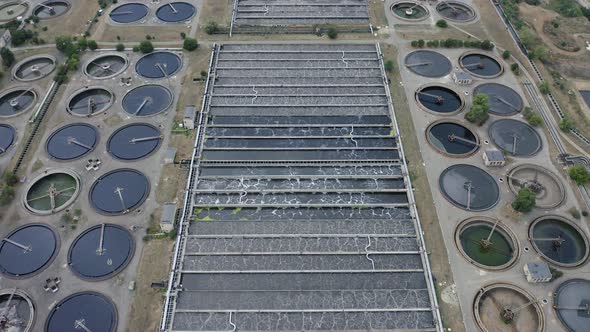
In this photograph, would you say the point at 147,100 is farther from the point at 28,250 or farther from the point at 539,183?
the point at 539,183

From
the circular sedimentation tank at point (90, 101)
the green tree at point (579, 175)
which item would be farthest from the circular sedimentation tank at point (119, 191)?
the green tree at point (579, 175)

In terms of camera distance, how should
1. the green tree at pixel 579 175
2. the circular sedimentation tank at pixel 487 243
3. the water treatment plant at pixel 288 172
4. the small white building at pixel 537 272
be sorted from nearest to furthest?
the water treatment plant at pixel 288 172, the small white building at pixel 537 272, the circular sedimentation tank at pixel 487 243, the green tree at pixel 579 175

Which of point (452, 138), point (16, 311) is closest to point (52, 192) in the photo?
point (16, 311)

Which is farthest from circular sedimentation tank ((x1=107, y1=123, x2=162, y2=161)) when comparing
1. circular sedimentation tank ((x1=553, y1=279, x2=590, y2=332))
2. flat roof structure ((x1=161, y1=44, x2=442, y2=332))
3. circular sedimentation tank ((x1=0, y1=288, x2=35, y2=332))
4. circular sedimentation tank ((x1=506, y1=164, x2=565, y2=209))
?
circular sedimentation tank ((x1=553, y1=279, x2=590, y2=332))

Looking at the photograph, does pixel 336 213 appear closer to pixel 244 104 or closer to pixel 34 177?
pixel 244 104

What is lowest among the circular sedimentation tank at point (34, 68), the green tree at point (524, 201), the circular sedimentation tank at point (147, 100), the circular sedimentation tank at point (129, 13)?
the green tree at point (524, 201)

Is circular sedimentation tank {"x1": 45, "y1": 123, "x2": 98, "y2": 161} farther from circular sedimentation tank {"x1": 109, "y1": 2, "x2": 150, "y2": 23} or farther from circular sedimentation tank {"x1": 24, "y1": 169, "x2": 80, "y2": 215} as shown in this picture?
circular sedimentation tank {"x1": 109, "y1": 2, "x2": 150, "y2": 23}

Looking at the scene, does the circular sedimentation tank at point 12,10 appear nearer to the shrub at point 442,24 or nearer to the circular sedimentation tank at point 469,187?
the shrub at point 442,24
